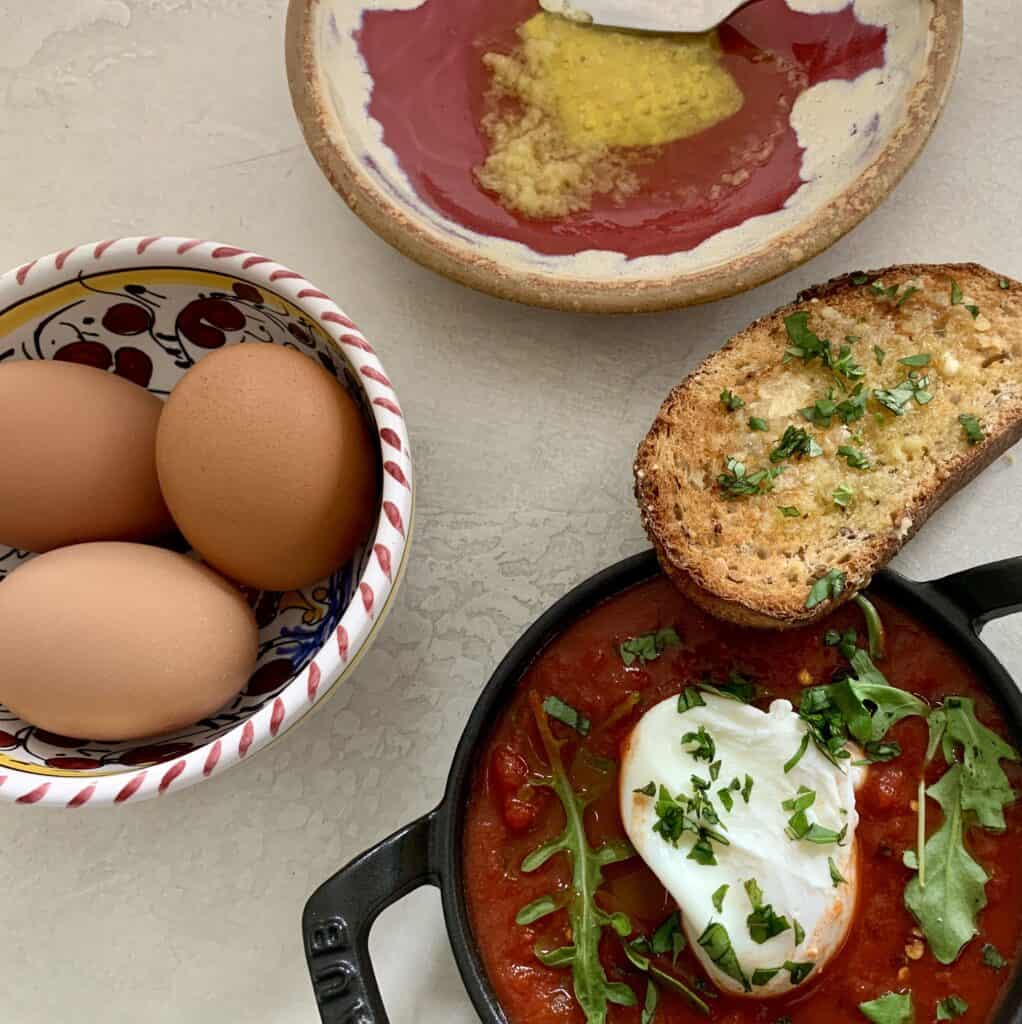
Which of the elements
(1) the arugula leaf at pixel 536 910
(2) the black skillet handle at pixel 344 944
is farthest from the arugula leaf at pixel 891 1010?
(2) the black skillet handle at pixel 344 944

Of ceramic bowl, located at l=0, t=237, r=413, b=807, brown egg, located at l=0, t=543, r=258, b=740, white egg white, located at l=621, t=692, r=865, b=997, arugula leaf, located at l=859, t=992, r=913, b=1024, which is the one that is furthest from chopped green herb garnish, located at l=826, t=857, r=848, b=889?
brown egg, located at l=0, t=543, r=258, b=740

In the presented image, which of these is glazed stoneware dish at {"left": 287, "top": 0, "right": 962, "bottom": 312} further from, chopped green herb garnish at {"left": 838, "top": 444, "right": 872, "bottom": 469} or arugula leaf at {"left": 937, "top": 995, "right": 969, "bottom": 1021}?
arugula leaf at {"left": 937, "top": 995, "right": 969, "bottom": 1021}

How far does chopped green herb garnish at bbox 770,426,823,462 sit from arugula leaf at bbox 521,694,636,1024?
32cm

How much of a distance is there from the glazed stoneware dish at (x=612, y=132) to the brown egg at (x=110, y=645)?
1.37 ft

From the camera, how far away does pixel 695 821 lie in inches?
40.1

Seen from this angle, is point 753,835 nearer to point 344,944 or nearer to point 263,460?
point 344,944

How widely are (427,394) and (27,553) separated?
427 mm

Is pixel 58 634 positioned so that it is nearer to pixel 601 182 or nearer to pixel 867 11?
pixel 601 182

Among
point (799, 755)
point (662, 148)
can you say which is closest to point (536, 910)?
point (799, 755)

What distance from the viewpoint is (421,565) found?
125 centimetres

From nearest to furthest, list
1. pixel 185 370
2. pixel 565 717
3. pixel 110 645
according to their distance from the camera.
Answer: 1. pixel 110 645
2. pixel 565 717
3. pixel 185 370

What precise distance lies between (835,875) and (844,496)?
33 cm

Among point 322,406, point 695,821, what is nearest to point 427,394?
point 322,406

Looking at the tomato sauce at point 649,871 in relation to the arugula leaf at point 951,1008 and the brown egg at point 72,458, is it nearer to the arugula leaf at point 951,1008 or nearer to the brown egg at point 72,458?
the arugula leaf at point 951,1008
